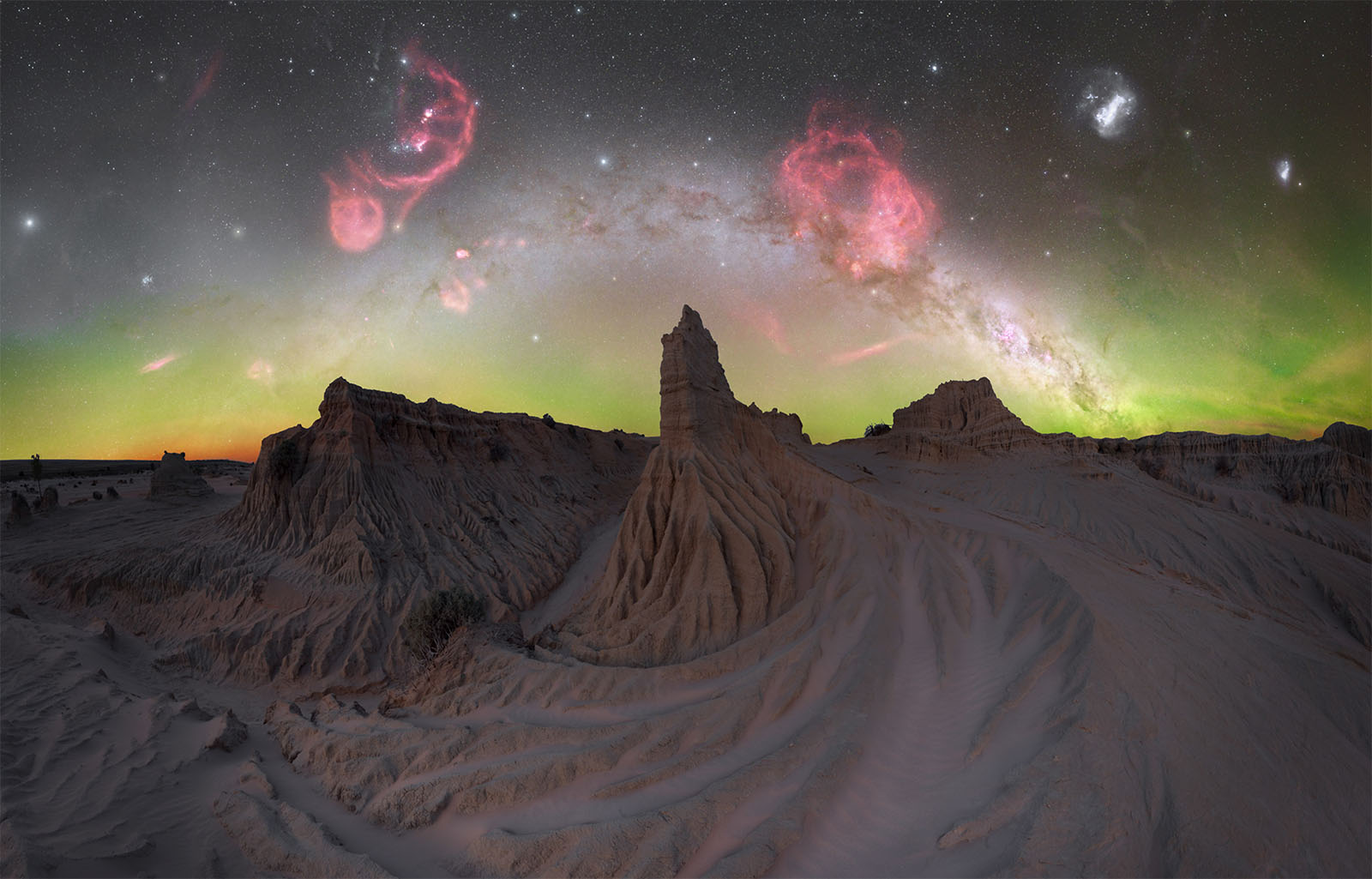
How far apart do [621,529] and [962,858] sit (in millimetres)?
11797

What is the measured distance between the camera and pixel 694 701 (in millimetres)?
9359

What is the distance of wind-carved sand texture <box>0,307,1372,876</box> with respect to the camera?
5.56m

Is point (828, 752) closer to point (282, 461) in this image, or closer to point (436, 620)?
point (436, 620)

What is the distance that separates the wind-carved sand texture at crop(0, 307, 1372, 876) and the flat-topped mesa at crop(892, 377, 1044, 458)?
1980 cm

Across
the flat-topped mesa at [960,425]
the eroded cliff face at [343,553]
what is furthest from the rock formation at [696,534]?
the flat-topped mesa at [960,425]

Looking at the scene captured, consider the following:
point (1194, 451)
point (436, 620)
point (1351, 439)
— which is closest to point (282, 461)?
point (436, 620)

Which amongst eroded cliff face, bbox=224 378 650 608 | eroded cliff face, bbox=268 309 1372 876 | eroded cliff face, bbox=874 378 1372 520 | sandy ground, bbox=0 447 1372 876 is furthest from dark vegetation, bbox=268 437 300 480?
eroded cliff face, bbox=874 378 1372 520

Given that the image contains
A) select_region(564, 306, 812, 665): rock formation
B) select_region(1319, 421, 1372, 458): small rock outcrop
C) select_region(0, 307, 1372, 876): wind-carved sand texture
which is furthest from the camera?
select_region(1319, 421, 1372, 458): small rock outcrop

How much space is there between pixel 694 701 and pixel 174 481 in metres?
39.7

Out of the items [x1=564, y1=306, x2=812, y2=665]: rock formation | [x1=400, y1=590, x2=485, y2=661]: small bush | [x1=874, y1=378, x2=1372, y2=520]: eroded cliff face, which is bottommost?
[x1=400, y1=590, x2=485, y2=661]: small bush

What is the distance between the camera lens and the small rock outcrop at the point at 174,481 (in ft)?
99.9

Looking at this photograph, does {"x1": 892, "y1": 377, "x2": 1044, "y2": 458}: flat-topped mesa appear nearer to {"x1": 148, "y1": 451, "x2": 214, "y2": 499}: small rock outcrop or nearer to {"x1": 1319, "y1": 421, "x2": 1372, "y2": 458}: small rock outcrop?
{"x1": 1319, "y1": 421, "x2": 1372, "y2": 458}: small rock outcrop

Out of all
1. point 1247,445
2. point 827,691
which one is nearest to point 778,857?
point 827,691

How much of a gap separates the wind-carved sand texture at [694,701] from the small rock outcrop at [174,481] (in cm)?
739
